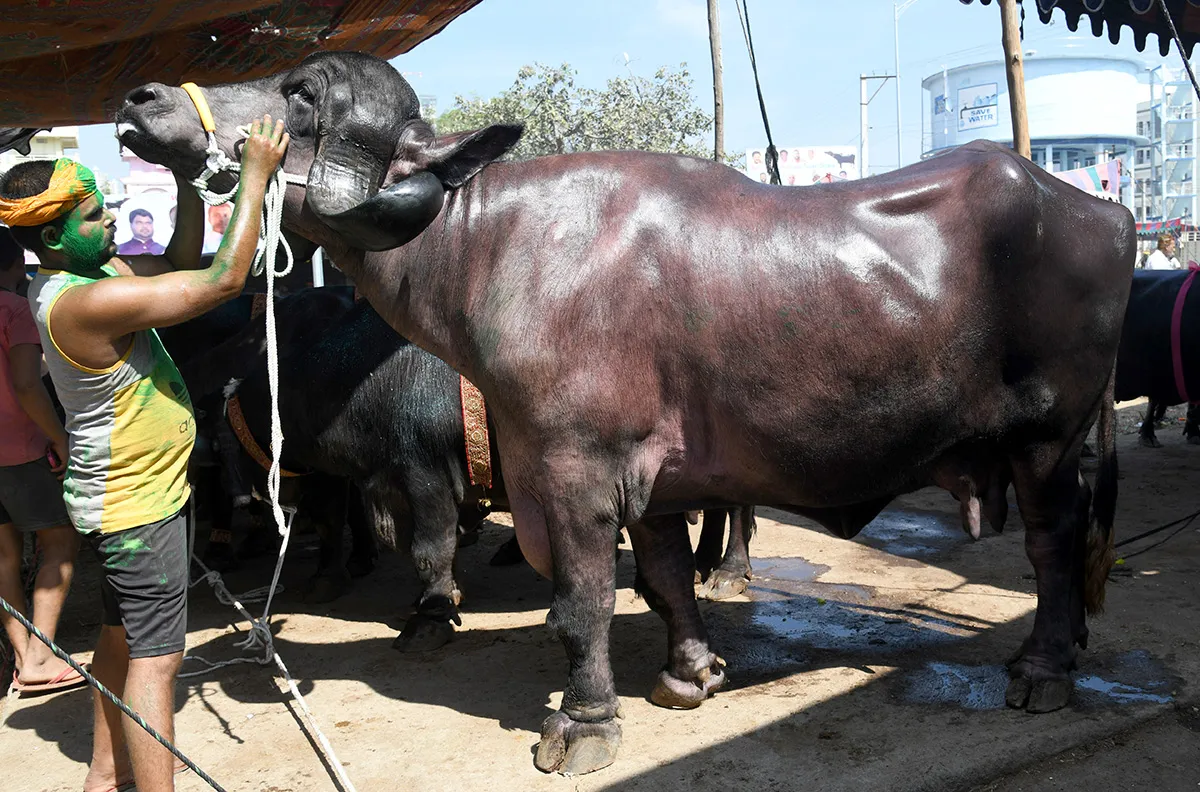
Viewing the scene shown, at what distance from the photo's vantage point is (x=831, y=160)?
5309 cm

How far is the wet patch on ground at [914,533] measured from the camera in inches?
227

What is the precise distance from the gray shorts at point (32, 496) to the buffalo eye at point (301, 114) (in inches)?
76.3

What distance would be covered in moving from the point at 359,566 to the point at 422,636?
1.40 metres

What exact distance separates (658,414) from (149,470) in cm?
158

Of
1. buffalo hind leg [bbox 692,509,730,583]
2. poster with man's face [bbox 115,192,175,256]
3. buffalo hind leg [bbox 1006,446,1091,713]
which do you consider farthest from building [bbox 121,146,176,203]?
buffalo hind leg [bbox 1006,446,1091,713]

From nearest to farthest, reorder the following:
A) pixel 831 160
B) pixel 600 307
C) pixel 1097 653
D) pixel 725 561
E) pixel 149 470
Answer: pixel 149 470, pixel 600 307, pixel 1097 653, pixel 725 561, pixel 831 160

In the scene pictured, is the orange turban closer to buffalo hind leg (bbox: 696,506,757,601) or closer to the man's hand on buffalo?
the man's hand on buffalo

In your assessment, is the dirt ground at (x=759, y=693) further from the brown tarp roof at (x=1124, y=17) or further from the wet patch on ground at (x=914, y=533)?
the brown tarp roof at (x=1124, y=17)

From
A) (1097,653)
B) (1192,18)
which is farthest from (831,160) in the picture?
(1097,653)

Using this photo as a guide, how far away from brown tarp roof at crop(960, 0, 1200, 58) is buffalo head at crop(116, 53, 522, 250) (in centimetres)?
488

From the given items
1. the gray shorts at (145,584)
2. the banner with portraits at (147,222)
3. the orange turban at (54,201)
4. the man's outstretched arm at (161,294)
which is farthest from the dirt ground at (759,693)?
the banner with portraits at (147,222)

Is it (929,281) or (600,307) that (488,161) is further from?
(929,281)

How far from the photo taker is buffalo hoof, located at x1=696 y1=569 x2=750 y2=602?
5023 millimetres

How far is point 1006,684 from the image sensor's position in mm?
3723
